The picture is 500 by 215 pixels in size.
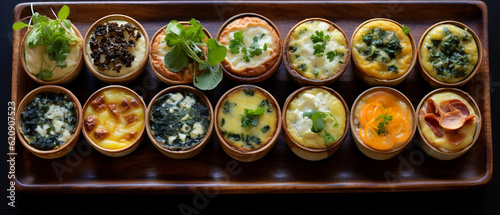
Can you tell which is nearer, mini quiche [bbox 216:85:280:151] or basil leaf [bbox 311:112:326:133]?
basil leaf [bbox 311:112:326:133]

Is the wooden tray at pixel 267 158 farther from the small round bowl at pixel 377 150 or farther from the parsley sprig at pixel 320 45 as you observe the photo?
the parsley sprig at pixel 320 45

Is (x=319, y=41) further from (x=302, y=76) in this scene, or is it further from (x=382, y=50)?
(x=382, y=50)

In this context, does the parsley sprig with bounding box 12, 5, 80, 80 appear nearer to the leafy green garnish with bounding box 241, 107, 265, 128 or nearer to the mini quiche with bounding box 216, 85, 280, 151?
the mini quiche with bounding box 216, 85, 280, 151

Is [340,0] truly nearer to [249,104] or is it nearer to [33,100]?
[249,104]

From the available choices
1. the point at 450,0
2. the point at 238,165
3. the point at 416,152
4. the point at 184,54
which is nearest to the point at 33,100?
the point at 184,54

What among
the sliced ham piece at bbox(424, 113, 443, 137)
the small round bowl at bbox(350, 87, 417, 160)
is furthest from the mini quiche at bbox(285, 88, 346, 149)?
the sliced ham piece at bbox(424, 113, 443, 137)

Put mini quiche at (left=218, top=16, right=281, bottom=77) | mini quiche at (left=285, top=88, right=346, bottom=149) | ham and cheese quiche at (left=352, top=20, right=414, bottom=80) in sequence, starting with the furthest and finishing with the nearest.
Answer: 1. ham and cheese quiche at (left=352, top=20, right=414, bottom=80)
2. mini quiche at (left=218, top=16, right=281, bottom=77)
3. mini quiche at (left=285, top=88, right=346, bottom=149)
